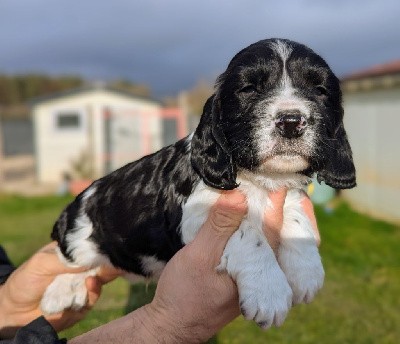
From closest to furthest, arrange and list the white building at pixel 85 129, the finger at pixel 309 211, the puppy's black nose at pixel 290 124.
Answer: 1. the puppy's black nose at pixel 290 124
2. the finger at pixel 309 211
3. the white building at pixel 85 129

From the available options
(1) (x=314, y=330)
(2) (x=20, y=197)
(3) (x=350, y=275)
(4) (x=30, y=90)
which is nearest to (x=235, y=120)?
(1) (x=314, y=330)

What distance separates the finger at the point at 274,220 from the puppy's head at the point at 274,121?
0.18m

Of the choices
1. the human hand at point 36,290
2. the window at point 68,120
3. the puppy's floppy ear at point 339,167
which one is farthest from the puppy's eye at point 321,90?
the window at point 68,120

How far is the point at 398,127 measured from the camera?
36.7 ft

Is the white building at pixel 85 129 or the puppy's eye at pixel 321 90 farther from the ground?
the puppy's eye at pixel 321 90

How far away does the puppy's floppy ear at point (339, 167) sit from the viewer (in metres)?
2.85

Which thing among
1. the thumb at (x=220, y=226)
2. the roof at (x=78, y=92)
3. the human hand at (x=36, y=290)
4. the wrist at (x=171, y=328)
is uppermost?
the thumb at (x=220, y=226)

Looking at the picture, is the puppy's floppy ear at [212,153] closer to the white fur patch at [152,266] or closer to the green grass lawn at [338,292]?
the white fur patch at [152,266]

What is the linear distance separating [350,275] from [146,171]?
479cm

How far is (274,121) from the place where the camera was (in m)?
2.54

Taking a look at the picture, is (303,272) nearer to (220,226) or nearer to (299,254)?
(299,254)

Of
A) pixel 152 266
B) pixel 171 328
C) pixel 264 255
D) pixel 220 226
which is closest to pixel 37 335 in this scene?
pixel 171 328

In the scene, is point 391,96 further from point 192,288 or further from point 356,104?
point 192,288

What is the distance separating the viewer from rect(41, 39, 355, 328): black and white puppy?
253 cm
